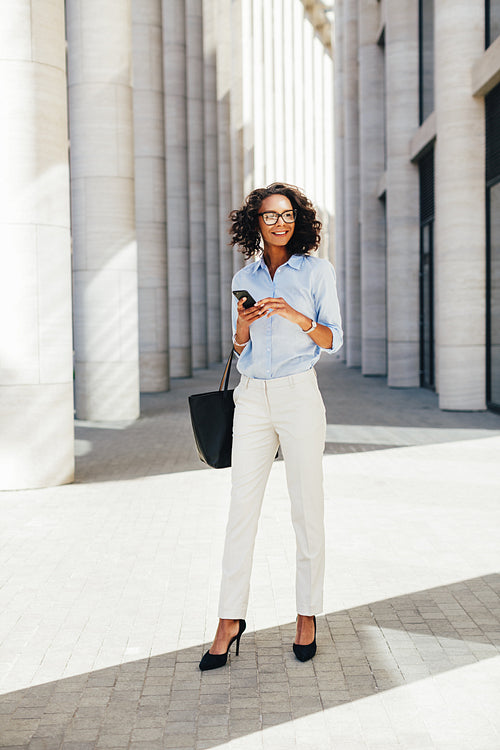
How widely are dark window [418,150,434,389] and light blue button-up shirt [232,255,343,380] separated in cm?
1700

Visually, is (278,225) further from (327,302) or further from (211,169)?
(211,169)

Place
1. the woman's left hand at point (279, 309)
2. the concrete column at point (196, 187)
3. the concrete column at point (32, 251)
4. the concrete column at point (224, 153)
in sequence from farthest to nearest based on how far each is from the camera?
the concrete column at point (224, 153), the concrete column at point (196, 187), the concrete column at point (32, 251), the woman's left hand at point (279, 309)

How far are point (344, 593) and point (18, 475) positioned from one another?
442cm

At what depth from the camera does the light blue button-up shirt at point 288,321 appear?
4047 mm

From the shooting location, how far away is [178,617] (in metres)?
4.86

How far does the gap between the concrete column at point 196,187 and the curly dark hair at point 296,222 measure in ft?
94.2

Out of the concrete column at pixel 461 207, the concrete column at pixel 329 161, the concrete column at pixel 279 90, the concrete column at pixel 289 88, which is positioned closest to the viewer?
the concrete column at pixel 461 207

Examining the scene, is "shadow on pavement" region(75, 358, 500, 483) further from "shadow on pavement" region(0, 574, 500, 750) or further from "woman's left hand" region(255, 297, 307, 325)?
"woman's left hand" region(255, 297, 307, 325)

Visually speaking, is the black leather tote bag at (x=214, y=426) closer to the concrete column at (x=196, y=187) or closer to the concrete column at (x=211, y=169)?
the concrete column at (x=196, y=187)

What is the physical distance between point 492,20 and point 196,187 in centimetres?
1974

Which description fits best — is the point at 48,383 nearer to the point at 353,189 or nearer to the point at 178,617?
the point at 178,617

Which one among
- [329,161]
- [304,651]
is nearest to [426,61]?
[304,651]

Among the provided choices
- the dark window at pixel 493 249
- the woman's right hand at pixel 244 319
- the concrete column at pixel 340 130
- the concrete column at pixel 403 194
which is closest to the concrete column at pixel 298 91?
the concrete column at pixel 340 130

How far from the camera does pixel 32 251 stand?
28.4 feet
